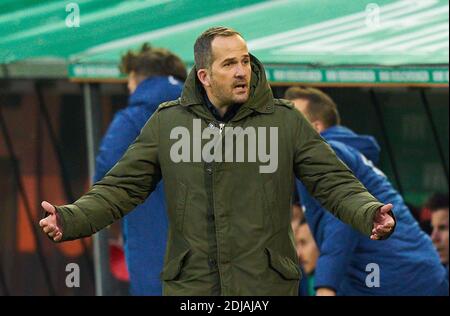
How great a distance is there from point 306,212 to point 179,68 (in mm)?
987

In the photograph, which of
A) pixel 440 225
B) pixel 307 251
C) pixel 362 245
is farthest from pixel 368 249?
pixel 440 225

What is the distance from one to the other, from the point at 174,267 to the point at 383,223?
0.84m

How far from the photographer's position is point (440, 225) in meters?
10.2

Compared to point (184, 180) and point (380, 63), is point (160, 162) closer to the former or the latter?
point (184, 180)

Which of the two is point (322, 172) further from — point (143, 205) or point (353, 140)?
point (353, 140)

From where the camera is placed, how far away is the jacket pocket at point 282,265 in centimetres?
631

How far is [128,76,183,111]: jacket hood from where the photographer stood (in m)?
8.55

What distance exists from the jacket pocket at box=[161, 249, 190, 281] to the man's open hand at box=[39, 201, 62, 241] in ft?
1.59

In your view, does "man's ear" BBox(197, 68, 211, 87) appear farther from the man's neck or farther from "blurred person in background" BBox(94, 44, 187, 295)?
"blurred person in background" BBox(94, 44, 187, 295)

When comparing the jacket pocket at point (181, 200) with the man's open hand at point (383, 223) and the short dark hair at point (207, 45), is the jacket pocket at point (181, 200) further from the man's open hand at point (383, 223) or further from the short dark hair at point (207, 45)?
the man's open hand at point (383, 223)

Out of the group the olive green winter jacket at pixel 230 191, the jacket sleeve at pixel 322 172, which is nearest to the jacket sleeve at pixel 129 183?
the olive green winter jacket at pixel 230 191

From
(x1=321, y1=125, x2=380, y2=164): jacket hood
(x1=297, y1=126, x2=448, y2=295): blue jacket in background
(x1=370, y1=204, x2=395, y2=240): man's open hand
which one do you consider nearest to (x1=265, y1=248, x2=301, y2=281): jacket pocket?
(x1=370, y1=204, x2=395, y2=240): man's open hand

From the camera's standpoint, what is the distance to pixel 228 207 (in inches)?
247

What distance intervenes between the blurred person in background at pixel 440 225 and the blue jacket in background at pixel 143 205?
2.22m
